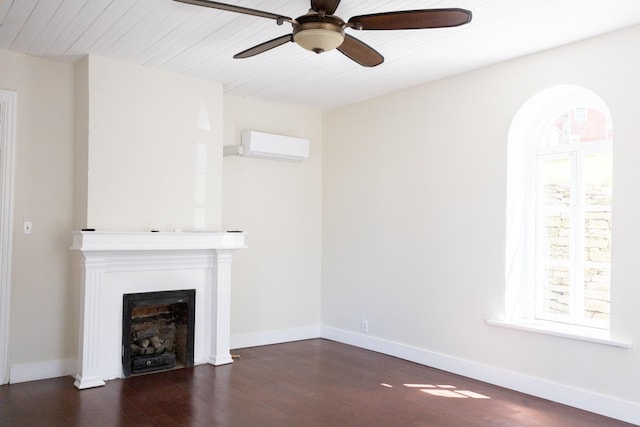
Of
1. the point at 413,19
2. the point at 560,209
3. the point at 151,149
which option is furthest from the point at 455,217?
the point at 151,149

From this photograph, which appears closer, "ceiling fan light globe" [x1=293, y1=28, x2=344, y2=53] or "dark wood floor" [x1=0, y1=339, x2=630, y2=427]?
"ceiling fan light globe" [x1=293, y1=28, x2=344, y2=53]

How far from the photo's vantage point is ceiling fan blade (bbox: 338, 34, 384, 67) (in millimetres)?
2965

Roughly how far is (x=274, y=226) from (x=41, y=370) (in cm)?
247

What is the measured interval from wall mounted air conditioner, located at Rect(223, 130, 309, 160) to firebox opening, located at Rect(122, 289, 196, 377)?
4.85 ft

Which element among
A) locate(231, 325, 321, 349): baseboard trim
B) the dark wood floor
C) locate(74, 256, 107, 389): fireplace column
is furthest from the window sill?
locate(74, 256, 107, 389): fireplace column

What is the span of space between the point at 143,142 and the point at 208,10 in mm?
1533

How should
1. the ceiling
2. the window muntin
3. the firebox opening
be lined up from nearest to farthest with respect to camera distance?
the ceiling < the window muntin < the firebox opening

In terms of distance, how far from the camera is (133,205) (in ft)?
14.2

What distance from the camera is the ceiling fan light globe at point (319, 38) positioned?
2723mm

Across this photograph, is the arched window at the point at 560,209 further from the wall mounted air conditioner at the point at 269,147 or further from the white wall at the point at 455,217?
the wall mounted air conditioner at the point at 269,147

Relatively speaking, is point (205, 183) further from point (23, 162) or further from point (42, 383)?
point (42, 383)

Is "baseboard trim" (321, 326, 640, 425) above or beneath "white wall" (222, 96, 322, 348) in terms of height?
beneath

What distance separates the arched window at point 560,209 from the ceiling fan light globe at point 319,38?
6.32ft

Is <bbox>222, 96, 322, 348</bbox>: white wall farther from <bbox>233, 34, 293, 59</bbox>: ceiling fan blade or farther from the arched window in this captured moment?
the arched window
